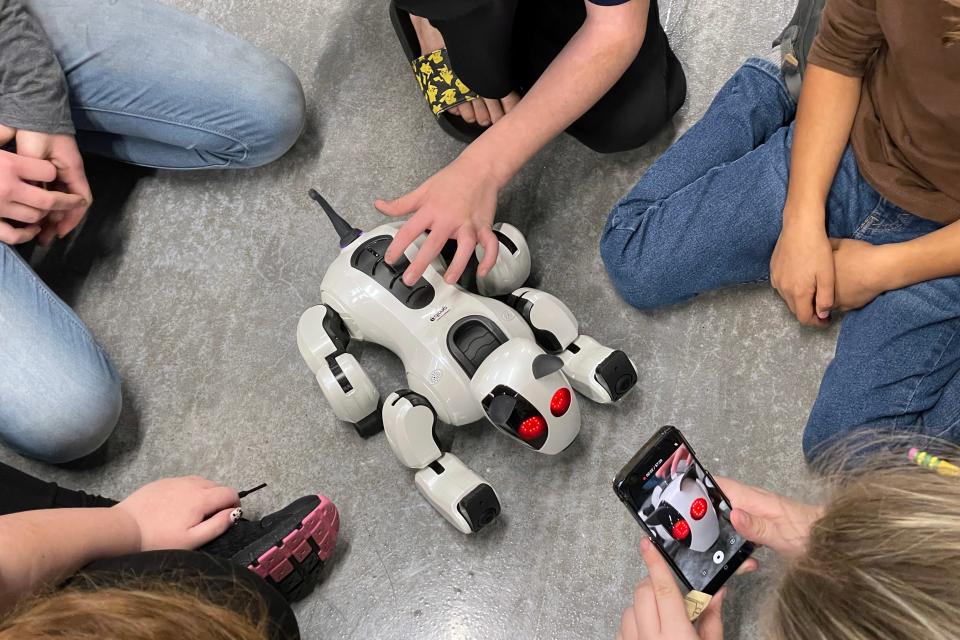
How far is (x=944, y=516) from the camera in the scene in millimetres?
485

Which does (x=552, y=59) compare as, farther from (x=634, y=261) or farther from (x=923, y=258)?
(x=923, y=258)

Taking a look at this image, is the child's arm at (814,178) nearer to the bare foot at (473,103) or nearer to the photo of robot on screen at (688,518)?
the photo of robot on screen at (688,518)

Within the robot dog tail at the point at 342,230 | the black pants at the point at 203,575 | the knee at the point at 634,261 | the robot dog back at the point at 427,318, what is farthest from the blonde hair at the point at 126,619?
the knee at the point at 634,261

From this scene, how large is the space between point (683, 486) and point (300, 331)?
445 mm

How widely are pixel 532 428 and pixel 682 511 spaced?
0.53 ft

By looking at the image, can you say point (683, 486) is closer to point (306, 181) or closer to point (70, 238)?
point (306, 181)

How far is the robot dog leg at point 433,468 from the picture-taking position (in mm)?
832

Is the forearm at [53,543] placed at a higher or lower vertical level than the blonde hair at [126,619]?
lower

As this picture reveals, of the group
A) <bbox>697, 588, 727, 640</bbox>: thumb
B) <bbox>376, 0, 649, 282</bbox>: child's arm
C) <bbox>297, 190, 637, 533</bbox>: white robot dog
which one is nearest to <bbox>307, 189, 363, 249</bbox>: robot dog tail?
<bbox>297, 190, 637, 533</bbox>: white robot dog

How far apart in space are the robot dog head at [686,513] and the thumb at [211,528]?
1.38 feet

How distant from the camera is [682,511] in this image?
74 centimetres

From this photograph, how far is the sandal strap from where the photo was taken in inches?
38.6

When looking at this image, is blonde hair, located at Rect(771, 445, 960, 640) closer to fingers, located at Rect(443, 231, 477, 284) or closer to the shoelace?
fingers, located at Rect(443, 231, 477, 284)

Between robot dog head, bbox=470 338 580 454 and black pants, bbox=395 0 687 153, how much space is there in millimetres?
312
